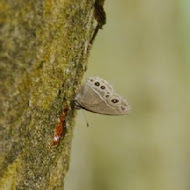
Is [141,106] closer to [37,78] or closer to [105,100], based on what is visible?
[105,100]

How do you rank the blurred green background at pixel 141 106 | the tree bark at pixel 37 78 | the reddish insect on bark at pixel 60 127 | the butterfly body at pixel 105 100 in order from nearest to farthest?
1. the tree bark at pixel 37 78
2. the reddish insect on bark at pixel 60 127
3. the butterfly body at pixel 105 100
4. the blurred green background at pixel 141 106

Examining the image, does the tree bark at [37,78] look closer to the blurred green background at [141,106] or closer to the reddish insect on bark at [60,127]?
the reddish insect on bark at [60,127]

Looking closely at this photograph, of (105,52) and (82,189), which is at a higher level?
(105,52)

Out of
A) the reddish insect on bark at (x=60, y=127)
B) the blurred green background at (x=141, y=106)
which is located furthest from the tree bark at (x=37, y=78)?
the blurred green background at (x=141, y=106)

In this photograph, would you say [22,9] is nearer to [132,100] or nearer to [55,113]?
[55,113]

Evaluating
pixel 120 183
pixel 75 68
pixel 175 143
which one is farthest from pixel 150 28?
pixel 75 68

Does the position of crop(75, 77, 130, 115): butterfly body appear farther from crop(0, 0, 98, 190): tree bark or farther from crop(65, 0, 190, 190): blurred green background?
crop(65, 0, 190, 190): blurred green background

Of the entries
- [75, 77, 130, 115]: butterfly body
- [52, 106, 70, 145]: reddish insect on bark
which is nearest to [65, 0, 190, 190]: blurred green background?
[75, 77, 130, 115]: butterfly body
